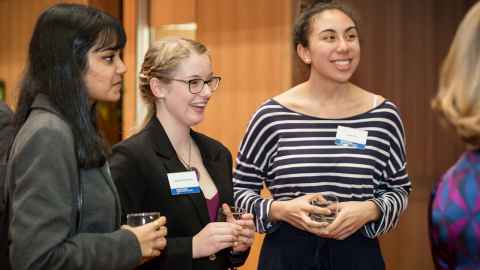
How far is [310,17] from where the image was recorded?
2.73 metres

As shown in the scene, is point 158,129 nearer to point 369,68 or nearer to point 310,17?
point 310,17

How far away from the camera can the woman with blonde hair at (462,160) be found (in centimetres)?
132

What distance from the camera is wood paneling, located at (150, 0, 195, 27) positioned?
5.30 meters

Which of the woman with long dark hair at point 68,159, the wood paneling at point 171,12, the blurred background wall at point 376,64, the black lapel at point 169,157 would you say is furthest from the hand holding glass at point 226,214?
the wood paneling at point 171,12

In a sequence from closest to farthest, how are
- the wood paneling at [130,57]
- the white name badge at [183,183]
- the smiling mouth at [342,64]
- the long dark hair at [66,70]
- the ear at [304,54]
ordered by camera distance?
the long dark hair at [66,70]
the white name badge at [183,183]
the smiling mouth at [342,64]
the ear at [304,54]
the wood paneling at [130,57]

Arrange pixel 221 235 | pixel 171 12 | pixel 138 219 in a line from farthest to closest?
1. pixel 171 12
2. pixel 221 235
3. pixel 138 219

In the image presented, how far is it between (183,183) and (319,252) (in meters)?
0.60

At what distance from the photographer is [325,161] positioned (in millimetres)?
2541

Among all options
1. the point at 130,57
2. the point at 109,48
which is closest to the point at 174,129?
the point at 109,48

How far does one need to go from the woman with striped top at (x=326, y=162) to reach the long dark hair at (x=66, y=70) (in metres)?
0.87

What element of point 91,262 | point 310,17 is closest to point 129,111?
point 310,17

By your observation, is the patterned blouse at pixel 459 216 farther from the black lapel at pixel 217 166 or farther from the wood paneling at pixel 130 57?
Answer: the wood paneling at pixel 130 57

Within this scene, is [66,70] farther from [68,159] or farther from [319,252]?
[319,252]

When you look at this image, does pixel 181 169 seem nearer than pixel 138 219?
No
